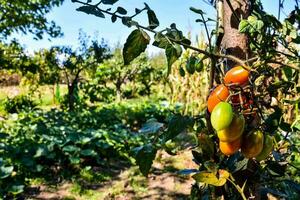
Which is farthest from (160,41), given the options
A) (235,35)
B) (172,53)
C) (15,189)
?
(15,189)

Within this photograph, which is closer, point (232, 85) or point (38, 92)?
point (232, 85)

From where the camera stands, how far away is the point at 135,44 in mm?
611

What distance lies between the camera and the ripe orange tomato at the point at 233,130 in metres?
0.55

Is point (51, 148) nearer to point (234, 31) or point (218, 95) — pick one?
point (234, 31)

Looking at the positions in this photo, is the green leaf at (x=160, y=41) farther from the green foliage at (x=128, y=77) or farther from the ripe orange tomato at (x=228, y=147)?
the green foliage at (x=128, y=77)

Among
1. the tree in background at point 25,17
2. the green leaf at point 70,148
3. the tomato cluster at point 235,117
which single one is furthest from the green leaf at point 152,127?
the tree in background at point 25,17

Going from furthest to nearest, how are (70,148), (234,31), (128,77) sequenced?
(128,77)
(70,148)
(234,31)

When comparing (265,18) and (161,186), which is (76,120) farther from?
(265,18)

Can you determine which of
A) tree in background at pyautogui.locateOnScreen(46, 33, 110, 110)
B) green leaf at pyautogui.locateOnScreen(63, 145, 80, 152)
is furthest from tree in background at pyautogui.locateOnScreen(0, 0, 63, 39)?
green leaf at pyautogui.locateOnScreen(63, 145, 80, 152)

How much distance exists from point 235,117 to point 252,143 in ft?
0.22

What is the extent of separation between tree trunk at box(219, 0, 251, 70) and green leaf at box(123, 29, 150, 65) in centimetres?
25

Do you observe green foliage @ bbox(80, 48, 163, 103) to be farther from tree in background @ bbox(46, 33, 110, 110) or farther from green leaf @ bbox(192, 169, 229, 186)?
green leaf @ bbox(192, 169, 229, 186)

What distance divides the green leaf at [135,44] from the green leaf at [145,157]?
0.26 metres

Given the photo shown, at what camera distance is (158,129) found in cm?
90
